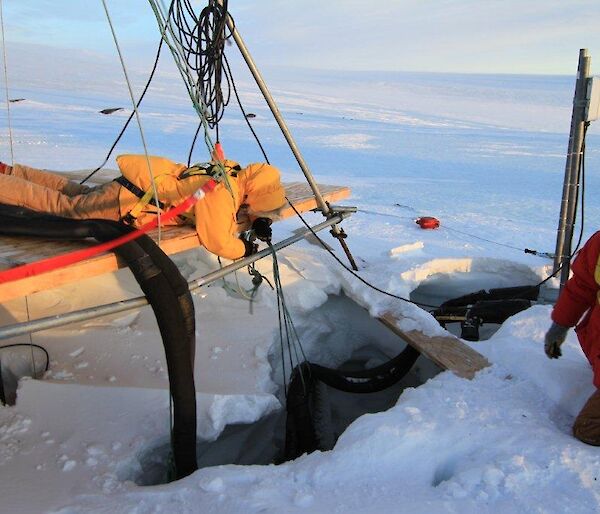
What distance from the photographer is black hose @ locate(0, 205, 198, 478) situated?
257 centimetres

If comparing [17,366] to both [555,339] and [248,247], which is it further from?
[555,339]

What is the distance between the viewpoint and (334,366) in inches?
200

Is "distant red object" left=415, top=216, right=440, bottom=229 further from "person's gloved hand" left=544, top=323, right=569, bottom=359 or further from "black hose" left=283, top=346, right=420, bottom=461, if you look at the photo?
"person's gloved hand" left=544, top=323, right=569, bottom=359

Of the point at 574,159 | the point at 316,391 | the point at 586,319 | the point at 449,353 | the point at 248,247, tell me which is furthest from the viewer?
the point at 574,159

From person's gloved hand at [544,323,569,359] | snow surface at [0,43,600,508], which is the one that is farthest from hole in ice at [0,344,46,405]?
person's gloved hand at [544,323,569,359]

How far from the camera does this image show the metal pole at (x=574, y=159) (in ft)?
13.9

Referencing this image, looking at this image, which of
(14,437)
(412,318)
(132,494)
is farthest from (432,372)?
(14,437)

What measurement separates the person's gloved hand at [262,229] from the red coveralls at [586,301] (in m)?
1.77

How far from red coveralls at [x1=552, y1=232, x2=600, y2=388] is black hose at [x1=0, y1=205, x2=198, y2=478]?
2058mm

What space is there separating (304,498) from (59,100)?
24.0m

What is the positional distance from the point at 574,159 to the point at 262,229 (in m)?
2.91

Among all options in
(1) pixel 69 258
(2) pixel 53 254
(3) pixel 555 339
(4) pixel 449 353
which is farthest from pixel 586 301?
(2) pixel 53 254

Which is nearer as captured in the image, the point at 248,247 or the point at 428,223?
the point at 248,247

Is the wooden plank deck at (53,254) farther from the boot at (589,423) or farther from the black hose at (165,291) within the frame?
the boot at (589,423)
